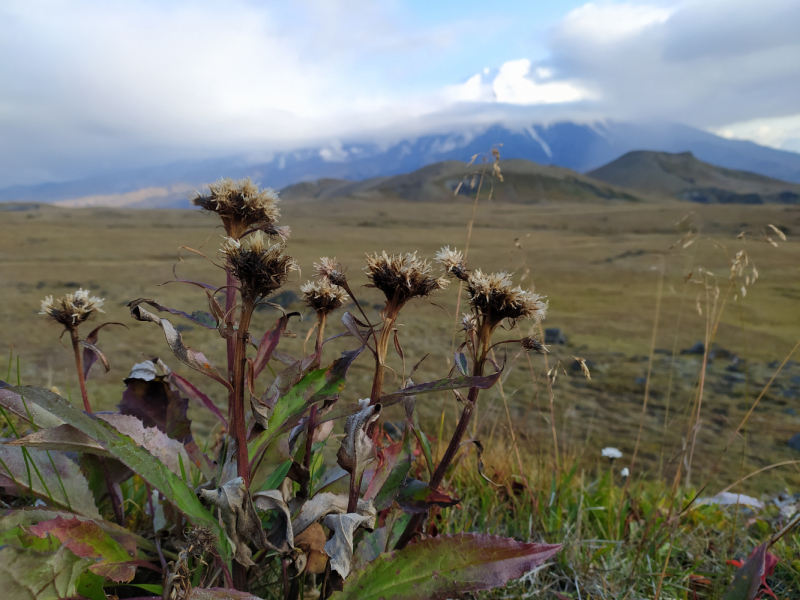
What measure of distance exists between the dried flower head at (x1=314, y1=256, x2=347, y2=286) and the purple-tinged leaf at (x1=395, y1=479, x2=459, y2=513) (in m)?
0.60

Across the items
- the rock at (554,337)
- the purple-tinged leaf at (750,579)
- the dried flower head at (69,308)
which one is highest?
the dried flower head at (69,308)

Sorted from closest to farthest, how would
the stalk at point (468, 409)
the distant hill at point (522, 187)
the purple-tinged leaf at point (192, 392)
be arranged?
the stalk at point (468, 409), the purple-tinged leaf at point (192, 392), the distant hill at point (522, 187)

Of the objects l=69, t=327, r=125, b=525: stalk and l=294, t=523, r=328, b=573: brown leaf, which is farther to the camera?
l=69, t=327, r=125, b=525: stalk

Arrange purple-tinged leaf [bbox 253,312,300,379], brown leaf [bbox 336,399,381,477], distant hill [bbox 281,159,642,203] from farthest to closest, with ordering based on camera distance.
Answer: distant hill [bbox 281,159,642,203] → purple-tinged leaf [bbox 253,312,300,379] → brown leaf [bbox 336,399,381,477]

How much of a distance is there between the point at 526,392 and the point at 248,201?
478 centimetres

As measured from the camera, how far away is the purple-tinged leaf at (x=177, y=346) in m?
0.98

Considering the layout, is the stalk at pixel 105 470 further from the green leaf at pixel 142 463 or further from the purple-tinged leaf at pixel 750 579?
the purple-tinged leaf at pixel 750 579

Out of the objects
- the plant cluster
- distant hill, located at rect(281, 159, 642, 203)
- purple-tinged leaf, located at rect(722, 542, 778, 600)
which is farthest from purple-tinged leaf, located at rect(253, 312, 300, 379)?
distant hill, located at rect(281, 159, 642, 203)

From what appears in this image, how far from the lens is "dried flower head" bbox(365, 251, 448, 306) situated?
117 centimetres

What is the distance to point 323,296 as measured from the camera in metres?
1.38

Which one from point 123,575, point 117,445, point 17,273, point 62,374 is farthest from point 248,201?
point 17,273

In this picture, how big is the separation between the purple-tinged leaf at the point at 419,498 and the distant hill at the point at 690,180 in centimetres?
11312

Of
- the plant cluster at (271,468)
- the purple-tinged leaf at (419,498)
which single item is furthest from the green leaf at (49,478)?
the purple-tinged leaf at (419,498)

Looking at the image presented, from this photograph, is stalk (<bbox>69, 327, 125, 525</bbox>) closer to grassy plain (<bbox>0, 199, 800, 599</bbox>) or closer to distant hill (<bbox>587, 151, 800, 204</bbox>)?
grassy plain (<bbox>0, 199, 800, 599</bbox>)
